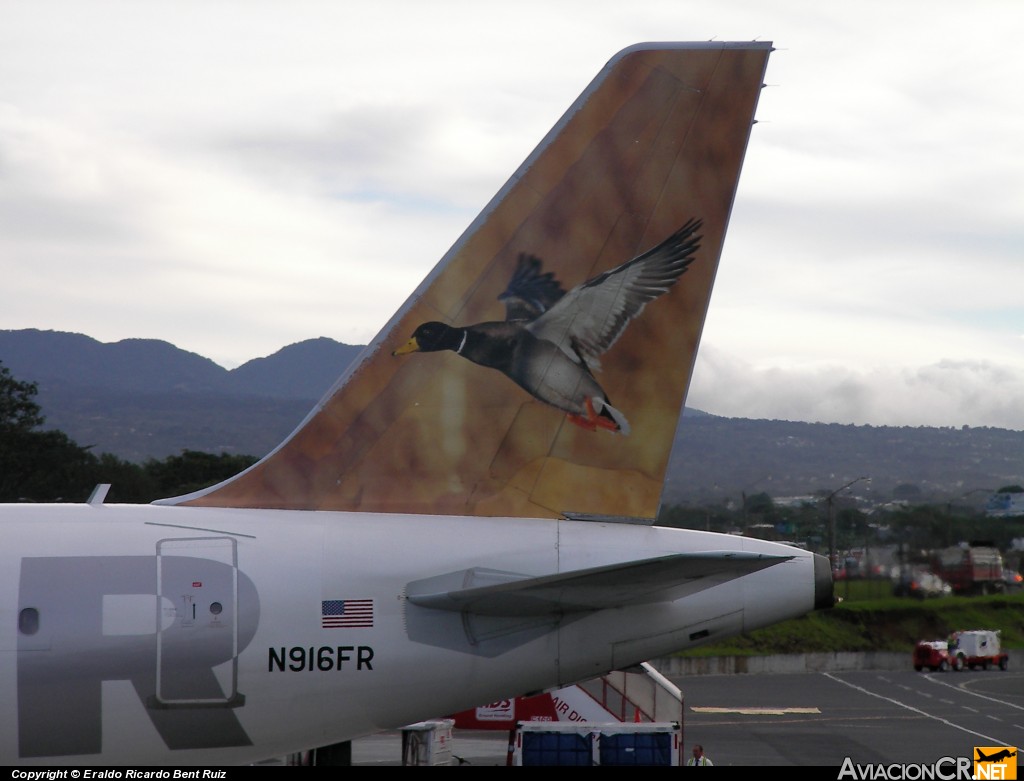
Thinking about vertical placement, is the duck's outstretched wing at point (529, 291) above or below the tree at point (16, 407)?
below

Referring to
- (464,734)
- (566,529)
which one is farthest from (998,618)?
(566,529)

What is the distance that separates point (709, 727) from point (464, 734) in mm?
9204

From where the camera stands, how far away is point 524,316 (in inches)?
548

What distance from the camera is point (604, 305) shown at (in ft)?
45.6

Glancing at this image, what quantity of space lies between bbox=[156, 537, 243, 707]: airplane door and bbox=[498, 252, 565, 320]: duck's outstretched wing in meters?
4.50

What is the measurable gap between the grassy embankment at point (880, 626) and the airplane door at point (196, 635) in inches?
2433

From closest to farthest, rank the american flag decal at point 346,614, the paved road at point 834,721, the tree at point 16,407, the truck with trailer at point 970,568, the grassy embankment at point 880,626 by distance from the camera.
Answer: the american flag decal at point 346,614 < the paved road at point 834,721 < the truck with trailer at point 970,568 < the grassy embankment at point 880,626 < the tree at point 16,407

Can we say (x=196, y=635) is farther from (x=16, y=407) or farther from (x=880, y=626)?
(x=16, y=407)

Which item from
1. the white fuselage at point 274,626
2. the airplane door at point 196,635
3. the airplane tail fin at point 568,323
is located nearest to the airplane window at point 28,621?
the white fuselage at point 274,626

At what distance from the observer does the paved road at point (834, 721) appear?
35625 millimetres

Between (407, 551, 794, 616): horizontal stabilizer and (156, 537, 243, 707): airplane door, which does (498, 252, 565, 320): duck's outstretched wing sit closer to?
(407, 551, 794, 616): horizontal stabilizer

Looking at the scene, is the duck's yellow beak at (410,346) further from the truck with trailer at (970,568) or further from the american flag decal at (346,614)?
the truck with trailer at (970,568)

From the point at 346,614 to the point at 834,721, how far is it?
121 feet

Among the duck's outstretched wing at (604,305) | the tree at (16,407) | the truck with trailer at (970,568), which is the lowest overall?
the truck with trailer at (970,568)
